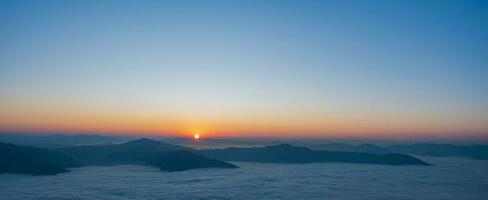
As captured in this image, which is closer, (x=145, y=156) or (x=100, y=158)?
(x=145, y=156)

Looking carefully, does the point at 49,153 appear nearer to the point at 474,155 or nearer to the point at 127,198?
the point at 127,198

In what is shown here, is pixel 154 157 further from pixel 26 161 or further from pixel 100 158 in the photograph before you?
pixel 26 161


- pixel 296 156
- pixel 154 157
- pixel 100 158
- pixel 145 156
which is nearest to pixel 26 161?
pixel 154 157

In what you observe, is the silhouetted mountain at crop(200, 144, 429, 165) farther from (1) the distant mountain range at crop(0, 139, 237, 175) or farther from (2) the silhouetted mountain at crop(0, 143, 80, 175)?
(2) the silhouetted mountain at crop(0, 143, 80, 175)

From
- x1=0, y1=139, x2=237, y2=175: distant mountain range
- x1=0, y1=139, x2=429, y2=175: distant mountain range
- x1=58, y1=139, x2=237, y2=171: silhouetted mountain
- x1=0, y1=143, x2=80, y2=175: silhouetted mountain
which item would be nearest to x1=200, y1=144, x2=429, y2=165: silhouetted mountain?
x1=0, y1=139, x2=429, y2=175: distant mountain range

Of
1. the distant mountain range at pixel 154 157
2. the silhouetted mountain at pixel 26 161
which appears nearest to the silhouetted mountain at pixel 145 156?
the distant mountain range at pixel 154 157
